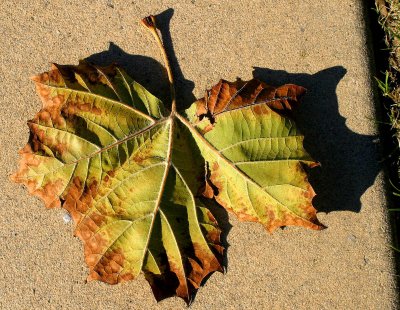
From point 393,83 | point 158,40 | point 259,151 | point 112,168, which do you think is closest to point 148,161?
point 112,168

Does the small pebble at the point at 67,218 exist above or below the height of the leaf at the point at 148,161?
below

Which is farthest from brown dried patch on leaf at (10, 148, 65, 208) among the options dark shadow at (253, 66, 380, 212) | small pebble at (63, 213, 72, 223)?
dark shadow at (253, 66, 380, 212)

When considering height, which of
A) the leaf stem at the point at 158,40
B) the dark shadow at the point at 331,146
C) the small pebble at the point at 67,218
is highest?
the leaf stem at the point at 158,40

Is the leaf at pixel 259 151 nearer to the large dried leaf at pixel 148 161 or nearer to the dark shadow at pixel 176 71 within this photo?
the large dried leaf at pixel 148 161

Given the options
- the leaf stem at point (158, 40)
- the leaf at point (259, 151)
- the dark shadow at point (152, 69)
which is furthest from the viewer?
the dark shadow at point (152, 69)

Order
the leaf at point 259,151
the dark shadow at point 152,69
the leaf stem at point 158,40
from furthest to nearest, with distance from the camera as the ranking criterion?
the dark shadow at point 152,69
the leaf stem at point 158,40
the leaf at point 259,151

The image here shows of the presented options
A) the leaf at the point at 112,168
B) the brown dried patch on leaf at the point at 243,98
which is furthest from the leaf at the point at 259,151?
the leaf at the point at 112,168
